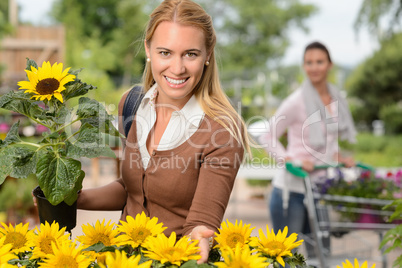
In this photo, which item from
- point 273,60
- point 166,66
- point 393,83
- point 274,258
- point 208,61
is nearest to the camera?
point 274,258

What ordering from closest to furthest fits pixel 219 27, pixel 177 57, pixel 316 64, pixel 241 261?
pixel 241 261 → pixel 177 57 → pixel 316 64 → pixel 219 27

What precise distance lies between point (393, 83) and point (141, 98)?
11.8m

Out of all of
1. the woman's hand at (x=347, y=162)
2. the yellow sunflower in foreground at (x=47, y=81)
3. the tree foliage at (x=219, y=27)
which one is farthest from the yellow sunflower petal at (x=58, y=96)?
the tree foliage at (x=219, y=27)

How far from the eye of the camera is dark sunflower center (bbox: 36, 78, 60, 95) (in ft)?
3.84

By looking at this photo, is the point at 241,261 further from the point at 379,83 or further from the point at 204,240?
the point at 379,83

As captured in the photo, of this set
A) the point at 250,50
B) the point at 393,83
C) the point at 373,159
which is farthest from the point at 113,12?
the point at 373,159

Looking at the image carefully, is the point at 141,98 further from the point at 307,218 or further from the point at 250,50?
the point at 250,50

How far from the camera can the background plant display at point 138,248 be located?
3.13 ft

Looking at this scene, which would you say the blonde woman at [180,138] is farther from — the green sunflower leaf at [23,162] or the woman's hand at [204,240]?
the green sunflower leaf at [23,162]

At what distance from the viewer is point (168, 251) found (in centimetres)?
97

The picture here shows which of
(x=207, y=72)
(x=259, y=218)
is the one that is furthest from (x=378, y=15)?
(x=207, y=72)

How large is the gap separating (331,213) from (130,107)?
2001 mm

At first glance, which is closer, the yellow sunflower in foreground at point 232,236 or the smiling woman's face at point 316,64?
the yellow sunflower in foreground at point 232,236

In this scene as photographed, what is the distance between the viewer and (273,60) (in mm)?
29953
